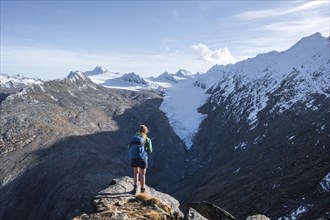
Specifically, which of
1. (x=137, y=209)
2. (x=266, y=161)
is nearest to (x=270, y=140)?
(x=266, y=161)

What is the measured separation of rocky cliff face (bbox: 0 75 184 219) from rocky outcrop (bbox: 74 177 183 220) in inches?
2515

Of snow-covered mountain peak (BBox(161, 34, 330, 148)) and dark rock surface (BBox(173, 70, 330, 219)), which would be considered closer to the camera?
dark rock surface (BBox(173, 70, 330, 219))

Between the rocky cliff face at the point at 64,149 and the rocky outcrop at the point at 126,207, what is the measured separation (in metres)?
63.9

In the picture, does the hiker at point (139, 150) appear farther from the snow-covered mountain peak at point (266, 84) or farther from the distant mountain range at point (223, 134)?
the snow-covered mountain peak at point (266, 84)

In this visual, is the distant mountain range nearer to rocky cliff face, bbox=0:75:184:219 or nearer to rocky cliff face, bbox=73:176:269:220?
rocky cliff face, bbox=0:75:184:219

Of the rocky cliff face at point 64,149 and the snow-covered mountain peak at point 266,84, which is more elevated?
the snow-covered mountain peak at point 266,84

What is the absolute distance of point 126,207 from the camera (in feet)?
57.6

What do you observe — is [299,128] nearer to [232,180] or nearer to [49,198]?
[232,180]

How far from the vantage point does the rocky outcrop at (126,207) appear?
16.4m

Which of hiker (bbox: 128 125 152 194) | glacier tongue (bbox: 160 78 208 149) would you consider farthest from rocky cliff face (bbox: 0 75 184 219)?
hiker (bbox: 128 125 152 194)

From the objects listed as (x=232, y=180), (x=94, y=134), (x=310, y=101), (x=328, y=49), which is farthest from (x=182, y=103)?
(x=232, y=180)

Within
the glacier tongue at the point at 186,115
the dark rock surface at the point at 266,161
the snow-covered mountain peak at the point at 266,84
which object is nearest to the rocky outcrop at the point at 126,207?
the dark rock surface at the point at 266,161

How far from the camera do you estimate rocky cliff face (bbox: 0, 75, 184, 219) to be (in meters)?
90.0

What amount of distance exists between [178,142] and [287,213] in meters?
87.8
